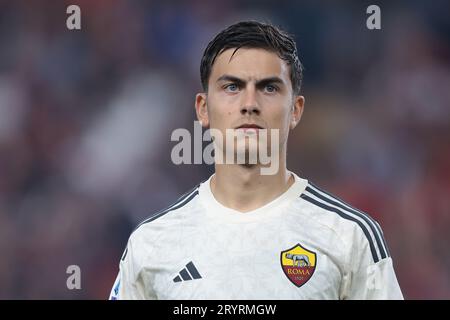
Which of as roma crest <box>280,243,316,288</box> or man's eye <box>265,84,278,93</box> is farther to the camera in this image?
man's eye <box>265,84,278,93</box>

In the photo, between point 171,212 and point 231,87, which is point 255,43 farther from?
point 171,212

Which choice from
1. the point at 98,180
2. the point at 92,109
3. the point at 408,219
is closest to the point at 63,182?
the point at 98,180

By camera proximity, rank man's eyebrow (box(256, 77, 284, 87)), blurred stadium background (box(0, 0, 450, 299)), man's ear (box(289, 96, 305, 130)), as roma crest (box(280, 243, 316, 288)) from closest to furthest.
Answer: as roma crest (box(280, 243, 316, 288)), man's eyebrow (box(256, 77, 284, 87)), man's ear (box(289, 96, 305, 130)), blurred stadium background (box(0, 0, 450, 299))

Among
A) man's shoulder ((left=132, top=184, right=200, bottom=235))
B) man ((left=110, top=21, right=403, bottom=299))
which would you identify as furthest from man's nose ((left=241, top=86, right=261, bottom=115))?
man's shoulder ((left=132, top=184, right=200, bottom=235))

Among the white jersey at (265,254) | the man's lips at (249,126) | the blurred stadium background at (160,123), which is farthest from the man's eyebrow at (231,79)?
the blurred stadium background at (160,123)

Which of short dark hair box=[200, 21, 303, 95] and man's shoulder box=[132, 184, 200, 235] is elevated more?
short dark hair box=[200, 21, 303, 95]

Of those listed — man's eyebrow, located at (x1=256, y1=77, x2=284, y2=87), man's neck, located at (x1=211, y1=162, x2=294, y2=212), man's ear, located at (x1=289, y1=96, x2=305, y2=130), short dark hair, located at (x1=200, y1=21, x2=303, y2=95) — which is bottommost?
man's neck, located at (x1=211, y1=162, x2=294, y2=212)

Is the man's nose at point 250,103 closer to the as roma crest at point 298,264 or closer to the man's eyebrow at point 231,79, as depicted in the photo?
the man's eyebrow at point 231,79

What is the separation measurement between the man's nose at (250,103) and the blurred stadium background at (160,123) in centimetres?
332

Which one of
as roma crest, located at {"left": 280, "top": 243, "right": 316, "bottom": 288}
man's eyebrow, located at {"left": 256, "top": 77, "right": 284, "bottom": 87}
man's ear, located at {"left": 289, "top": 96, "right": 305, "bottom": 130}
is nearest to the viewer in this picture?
as roma crest, located at {"left": 280, "top": 243, "right": 316, "bottom": 288}

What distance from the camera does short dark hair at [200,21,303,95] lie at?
3.66 m

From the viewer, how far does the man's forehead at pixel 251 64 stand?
359cm

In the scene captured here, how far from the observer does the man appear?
3441 millimetres

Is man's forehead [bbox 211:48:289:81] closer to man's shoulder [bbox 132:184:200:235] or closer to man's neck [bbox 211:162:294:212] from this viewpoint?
man's neck [bbox 211:162:294:212]
